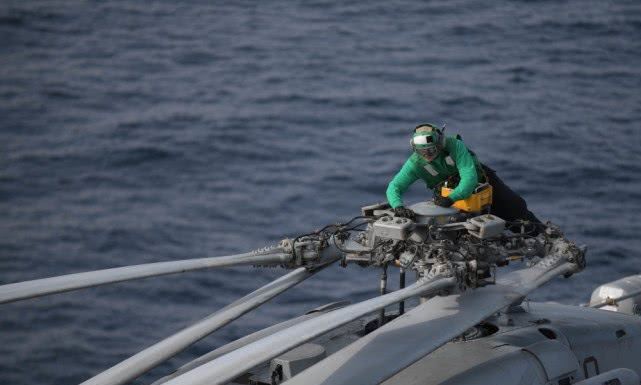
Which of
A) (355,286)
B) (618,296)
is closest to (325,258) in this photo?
(618,296)

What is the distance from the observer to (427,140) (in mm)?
16281

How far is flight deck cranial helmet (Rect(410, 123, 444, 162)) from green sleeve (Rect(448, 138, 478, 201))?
27 centimetres

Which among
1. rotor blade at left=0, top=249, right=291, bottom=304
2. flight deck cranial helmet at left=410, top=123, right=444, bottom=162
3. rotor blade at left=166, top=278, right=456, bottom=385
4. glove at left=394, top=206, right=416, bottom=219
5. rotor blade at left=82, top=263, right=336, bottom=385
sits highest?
flight deck cranial helmet at left=410, top=123, right=444, bottom=162

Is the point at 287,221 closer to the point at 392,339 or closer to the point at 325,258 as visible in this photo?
the point at 325,258

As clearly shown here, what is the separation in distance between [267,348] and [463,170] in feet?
19.9

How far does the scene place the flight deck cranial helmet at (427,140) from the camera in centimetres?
1628

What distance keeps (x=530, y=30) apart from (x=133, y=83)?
18.8 metres

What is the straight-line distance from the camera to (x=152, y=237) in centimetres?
3662

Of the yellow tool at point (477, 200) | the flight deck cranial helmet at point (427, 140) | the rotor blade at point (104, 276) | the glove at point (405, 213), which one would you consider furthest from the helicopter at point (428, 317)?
the flight deck cranial helmet at point (427, 140)

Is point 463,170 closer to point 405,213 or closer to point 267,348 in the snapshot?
point 405,213

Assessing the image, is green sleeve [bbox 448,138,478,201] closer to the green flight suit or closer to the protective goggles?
the green flight suit

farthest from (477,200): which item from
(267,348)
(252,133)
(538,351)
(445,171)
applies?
(252,133)

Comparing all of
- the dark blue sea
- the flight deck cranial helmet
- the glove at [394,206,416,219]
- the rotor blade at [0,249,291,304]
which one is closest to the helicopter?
the rotor blade at [0,249,291,304]

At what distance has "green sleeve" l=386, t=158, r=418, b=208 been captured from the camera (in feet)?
53.6
